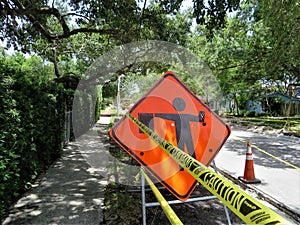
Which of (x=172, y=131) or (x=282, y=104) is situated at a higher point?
(x=282, y=104)

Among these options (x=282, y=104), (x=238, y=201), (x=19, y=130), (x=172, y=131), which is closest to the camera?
(x=238, y=201)

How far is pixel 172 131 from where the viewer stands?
282 centimetres

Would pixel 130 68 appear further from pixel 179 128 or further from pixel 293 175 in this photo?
pixel 179 128

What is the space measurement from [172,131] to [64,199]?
2.46 m

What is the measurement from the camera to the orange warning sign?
8.22 feet

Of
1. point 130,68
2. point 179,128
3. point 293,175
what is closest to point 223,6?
point 179,128

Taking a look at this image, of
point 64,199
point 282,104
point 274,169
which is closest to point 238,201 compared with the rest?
point 64,199

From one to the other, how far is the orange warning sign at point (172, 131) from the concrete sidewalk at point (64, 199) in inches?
54.1

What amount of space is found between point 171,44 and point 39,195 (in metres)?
6.89

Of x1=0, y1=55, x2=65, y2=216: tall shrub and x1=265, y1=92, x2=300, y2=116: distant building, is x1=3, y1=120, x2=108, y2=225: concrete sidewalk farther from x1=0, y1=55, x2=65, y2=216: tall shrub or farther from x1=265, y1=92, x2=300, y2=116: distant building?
x1=265, y1=92, x2=300, y2=116: distant building

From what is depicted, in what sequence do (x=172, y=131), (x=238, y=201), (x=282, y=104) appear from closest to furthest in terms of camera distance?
(x=238, y=201)
(x=172, y=131)
(x=282, y=104)

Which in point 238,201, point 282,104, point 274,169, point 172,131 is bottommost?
point 274,169

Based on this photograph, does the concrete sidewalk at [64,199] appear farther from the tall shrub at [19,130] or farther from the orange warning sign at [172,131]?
the orange warning sign at [172,131]

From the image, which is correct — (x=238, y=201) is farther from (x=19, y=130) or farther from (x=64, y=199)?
(x=19, y=130)
